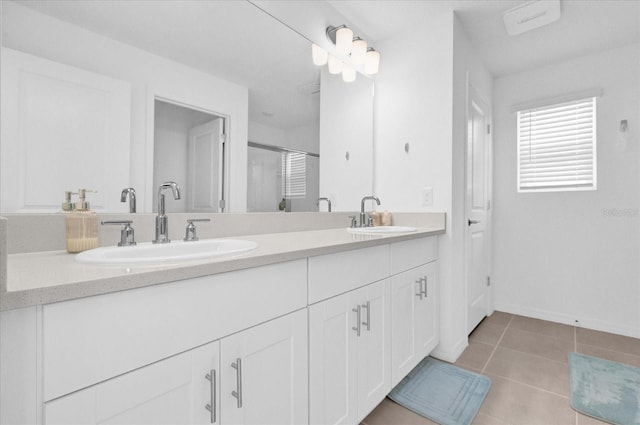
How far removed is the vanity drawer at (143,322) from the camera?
543 millimetres

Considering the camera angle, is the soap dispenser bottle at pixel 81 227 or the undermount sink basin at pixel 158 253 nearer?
the undermount sink basin at pixel 158 253

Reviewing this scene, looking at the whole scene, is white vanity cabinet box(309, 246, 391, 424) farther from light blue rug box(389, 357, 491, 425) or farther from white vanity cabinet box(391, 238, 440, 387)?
light blue rug box(389, 357, 491, 425)

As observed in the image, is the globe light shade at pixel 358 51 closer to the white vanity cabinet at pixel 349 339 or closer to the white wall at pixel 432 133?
the white wall at pixel 432 133

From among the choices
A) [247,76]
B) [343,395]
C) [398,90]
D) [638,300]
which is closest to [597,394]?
[638,300]

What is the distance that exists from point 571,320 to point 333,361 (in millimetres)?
2636

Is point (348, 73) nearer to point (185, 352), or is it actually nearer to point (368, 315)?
point (368, 315)

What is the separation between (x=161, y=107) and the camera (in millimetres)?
1187

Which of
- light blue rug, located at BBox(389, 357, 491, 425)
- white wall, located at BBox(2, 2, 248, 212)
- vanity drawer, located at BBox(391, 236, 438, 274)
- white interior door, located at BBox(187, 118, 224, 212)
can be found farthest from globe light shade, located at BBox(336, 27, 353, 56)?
light blue rug, located at BBox(389, 357, 491, 425)

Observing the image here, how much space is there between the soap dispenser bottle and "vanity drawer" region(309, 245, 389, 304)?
26.3 inches

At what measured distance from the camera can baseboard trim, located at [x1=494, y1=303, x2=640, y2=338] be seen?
2.44m

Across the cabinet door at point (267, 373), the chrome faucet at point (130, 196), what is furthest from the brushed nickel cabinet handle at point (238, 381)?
the chrome faucet at point (130, 196)

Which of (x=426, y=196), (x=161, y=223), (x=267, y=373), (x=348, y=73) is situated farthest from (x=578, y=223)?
(x=161, y=223)

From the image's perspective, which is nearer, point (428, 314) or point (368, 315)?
point (368, 315)

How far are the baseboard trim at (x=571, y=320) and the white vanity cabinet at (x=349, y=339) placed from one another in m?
2.12
